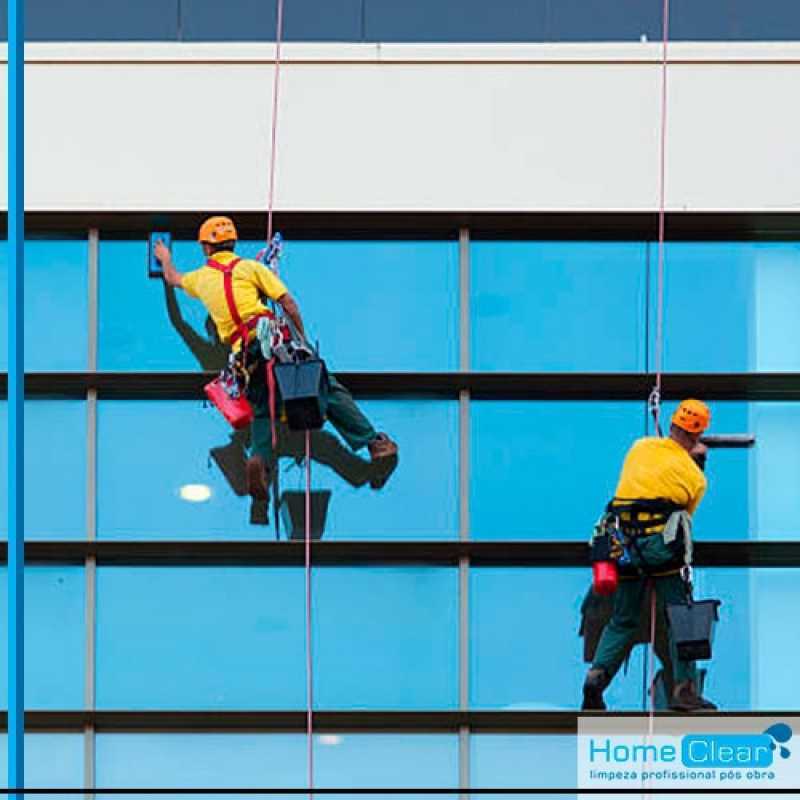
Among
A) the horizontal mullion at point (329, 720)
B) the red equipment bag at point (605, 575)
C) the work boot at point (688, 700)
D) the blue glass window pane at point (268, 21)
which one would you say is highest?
the blue glass window pane at point (268, 21)

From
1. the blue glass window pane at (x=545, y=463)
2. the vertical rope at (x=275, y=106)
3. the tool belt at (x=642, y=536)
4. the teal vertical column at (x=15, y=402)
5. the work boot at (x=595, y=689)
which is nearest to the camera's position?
the teal vertical column at (x=15, y=402)

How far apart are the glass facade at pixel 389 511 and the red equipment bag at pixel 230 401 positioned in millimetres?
206

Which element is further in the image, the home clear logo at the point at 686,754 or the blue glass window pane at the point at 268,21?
the blue glass window pane at the point at 268,21

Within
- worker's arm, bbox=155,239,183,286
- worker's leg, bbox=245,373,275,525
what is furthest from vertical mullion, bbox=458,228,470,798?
worker's arm, bbox=155,239,183,286

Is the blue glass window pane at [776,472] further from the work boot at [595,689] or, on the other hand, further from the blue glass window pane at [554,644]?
the work boot at [595,689]

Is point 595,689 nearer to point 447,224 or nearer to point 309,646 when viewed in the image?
point 309,646

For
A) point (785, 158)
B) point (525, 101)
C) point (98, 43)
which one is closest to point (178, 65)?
point (98, 43)

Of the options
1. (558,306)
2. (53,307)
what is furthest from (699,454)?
(53,307)

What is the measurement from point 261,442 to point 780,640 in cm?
264

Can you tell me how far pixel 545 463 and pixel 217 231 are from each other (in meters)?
1.92

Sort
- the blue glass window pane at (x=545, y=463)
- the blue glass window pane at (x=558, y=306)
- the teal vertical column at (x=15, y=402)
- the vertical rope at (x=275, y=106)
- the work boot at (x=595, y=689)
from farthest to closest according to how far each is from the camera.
A: the vertical rope at (x=275, y=106) < the blue glass window pane at (x=558, y=306) < the blue glass window pane at (x=545, y=463) < the work boot at (x=595, y=689) < the teal vertical column at (x=15, y=402)

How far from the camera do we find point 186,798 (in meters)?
16.2

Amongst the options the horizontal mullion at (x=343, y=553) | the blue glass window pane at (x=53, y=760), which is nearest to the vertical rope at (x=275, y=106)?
the horizontal mullion at (x=343, y=553)

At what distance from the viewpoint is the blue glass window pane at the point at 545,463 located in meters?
16.5
